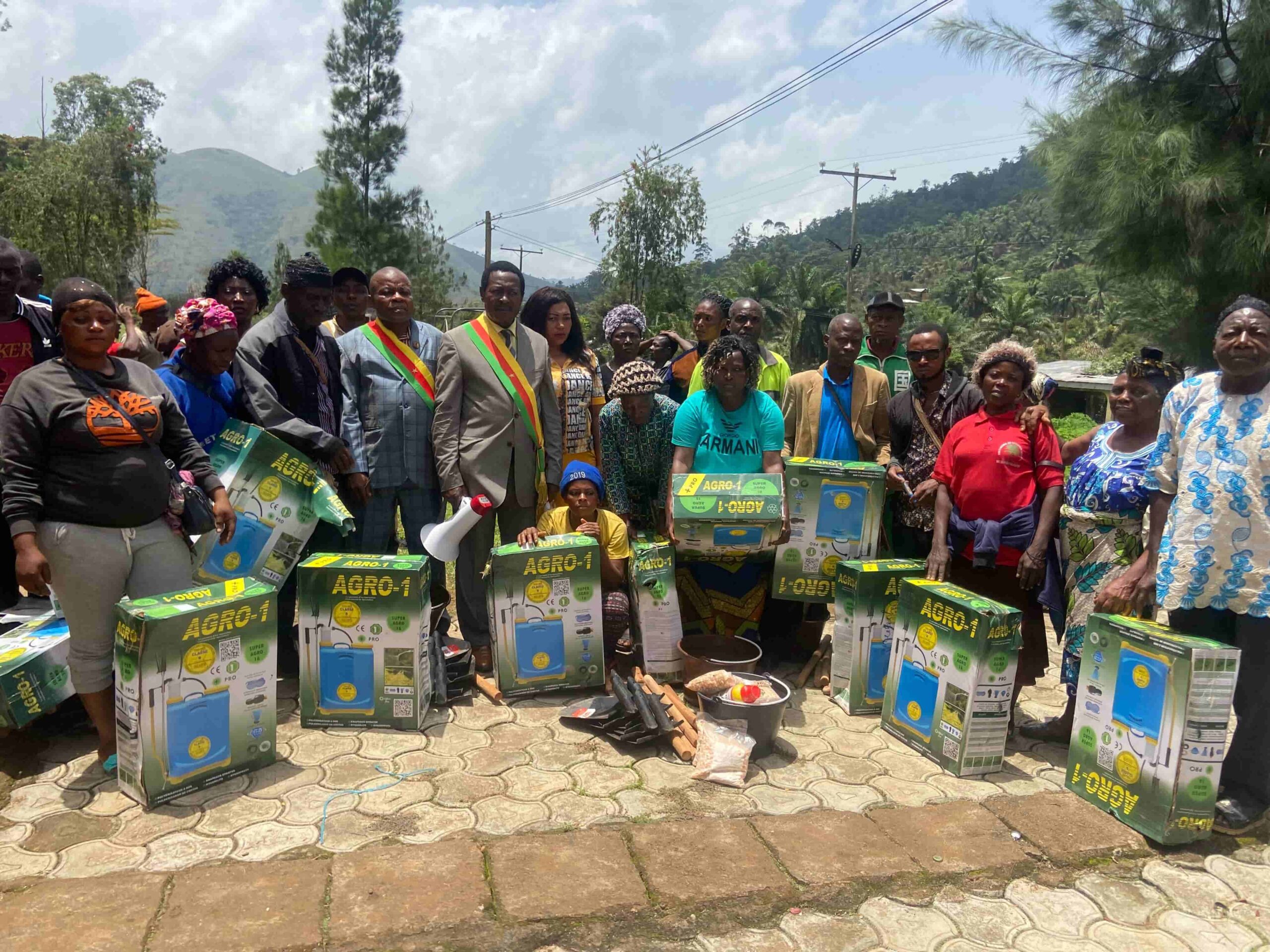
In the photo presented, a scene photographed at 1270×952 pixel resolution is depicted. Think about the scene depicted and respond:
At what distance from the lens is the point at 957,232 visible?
320 ft

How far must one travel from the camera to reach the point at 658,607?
4078 mm

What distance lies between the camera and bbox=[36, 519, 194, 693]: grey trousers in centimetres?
291

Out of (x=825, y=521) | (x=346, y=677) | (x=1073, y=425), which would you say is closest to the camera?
(x=346, y=677)

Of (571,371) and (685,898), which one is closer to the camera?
(685,898)

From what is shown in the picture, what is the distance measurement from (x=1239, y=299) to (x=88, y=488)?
4148 mm

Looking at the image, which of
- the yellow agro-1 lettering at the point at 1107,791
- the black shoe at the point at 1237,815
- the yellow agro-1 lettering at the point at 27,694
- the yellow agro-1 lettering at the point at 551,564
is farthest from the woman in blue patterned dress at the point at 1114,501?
the yellow agro-1 lettering at the point at 27,694

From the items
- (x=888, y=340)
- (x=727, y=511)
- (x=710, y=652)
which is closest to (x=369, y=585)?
(x=727, y=511)

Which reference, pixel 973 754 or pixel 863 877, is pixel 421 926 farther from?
pixel 973 754

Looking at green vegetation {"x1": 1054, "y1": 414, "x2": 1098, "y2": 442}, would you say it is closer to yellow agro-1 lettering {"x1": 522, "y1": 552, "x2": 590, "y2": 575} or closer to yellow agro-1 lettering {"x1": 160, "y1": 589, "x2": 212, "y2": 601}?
yellow agro-1 lettering {"x1": 522, "y1": 552, "x2": 590, "y2": 575}

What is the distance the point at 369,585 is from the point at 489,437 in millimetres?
987

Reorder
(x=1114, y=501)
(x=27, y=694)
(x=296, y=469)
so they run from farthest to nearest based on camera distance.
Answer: (x=296, y=469) < (x=1114, y=501) < (x=27, y=694)

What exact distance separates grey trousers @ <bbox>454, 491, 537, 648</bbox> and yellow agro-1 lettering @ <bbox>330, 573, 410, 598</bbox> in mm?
739

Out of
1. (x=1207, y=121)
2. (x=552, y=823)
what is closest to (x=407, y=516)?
(x=552, y=823)

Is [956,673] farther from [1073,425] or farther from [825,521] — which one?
[1073,425]
